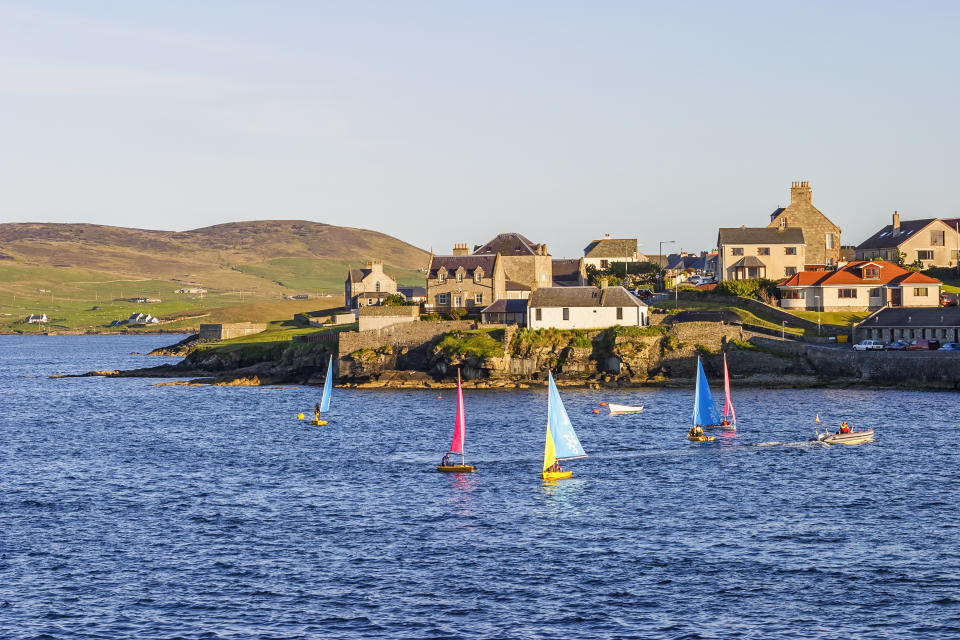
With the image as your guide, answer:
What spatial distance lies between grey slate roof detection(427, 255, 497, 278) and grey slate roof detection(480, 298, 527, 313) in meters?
8.35

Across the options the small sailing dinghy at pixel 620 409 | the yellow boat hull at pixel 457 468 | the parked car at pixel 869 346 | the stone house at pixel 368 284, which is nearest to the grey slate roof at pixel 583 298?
the parked car at pixel 869 346

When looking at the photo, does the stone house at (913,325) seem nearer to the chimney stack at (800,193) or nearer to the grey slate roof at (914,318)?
the grey slate roof at (914,318)

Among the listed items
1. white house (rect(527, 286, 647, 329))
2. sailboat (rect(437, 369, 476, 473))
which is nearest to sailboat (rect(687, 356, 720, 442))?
sailboat (rect(437, 369, 476, 473))

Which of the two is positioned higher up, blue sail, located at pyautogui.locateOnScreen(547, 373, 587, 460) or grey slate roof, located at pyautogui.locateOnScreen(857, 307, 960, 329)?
grey slate roof, located at pyautogui.locateOnScreen(857, 307, 960, 329)

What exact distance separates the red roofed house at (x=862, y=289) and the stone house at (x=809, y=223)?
2188 cm

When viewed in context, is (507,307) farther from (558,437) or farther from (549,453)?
(549,453)

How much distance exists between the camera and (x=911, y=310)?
344 ft

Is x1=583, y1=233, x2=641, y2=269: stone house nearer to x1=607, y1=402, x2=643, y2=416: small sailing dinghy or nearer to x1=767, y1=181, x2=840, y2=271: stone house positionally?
x1=767, y1=181, x2=840, y2=271: stone house

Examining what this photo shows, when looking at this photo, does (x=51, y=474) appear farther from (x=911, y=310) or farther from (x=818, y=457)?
(x=911, y=310)

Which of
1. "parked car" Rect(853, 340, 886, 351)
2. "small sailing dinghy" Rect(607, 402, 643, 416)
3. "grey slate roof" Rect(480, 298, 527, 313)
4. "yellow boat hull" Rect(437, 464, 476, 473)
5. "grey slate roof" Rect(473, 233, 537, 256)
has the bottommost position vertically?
"yellow boat hull" Rect(437, 464, 476, 473)

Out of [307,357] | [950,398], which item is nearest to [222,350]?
[307,357]

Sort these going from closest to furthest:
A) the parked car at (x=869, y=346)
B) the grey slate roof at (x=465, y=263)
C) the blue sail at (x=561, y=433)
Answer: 1. the blue sail at (x=561, y=433)
2. the parked car at (x=869, y=346)
3. the grey slate roof at (x=465, y=263)

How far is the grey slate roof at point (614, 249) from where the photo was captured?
181m

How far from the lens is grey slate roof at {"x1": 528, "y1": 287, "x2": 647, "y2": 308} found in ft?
365
